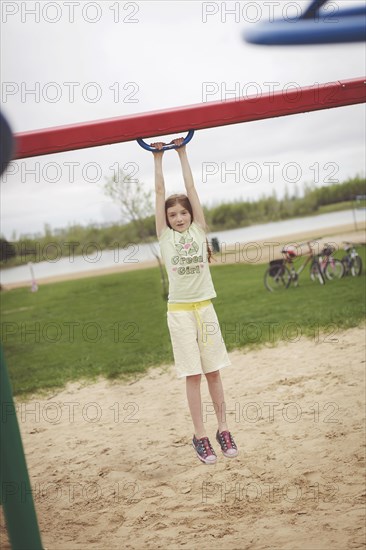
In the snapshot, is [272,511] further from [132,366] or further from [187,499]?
[132,366]

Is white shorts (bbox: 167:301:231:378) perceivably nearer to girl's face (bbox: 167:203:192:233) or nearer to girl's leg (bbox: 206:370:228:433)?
girl's leg (bbox: 206:370:228:433)

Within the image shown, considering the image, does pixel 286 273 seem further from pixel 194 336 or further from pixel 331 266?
pixel 194 336

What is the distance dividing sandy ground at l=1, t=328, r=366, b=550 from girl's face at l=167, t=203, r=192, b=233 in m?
1.84

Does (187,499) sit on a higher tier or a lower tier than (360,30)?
lower

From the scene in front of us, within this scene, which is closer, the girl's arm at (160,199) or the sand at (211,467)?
the girl's arm at (160,199)

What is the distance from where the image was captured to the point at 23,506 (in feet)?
6.04

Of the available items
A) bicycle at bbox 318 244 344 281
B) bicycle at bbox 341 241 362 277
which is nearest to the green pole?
bicycle at bbox 318 244 344 281

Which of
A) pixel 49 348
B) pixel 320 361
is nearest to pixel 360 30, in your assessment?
pixel 320 361

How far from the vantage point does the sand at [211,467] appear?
11.2ft

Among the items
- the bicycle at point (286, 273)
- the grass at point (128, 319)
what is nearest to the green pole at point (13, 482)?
the grass at point (128, 319)

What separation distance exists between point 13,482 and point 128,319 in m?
10.3

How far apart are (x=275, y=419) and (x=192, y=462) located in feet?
3.32

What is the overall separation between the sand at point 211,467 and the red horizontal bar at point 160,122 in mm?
2321

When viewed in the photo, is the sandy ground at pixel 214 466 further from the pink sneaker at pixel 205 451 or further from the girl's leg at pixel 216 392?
the girl's leg at pixel 216 392
